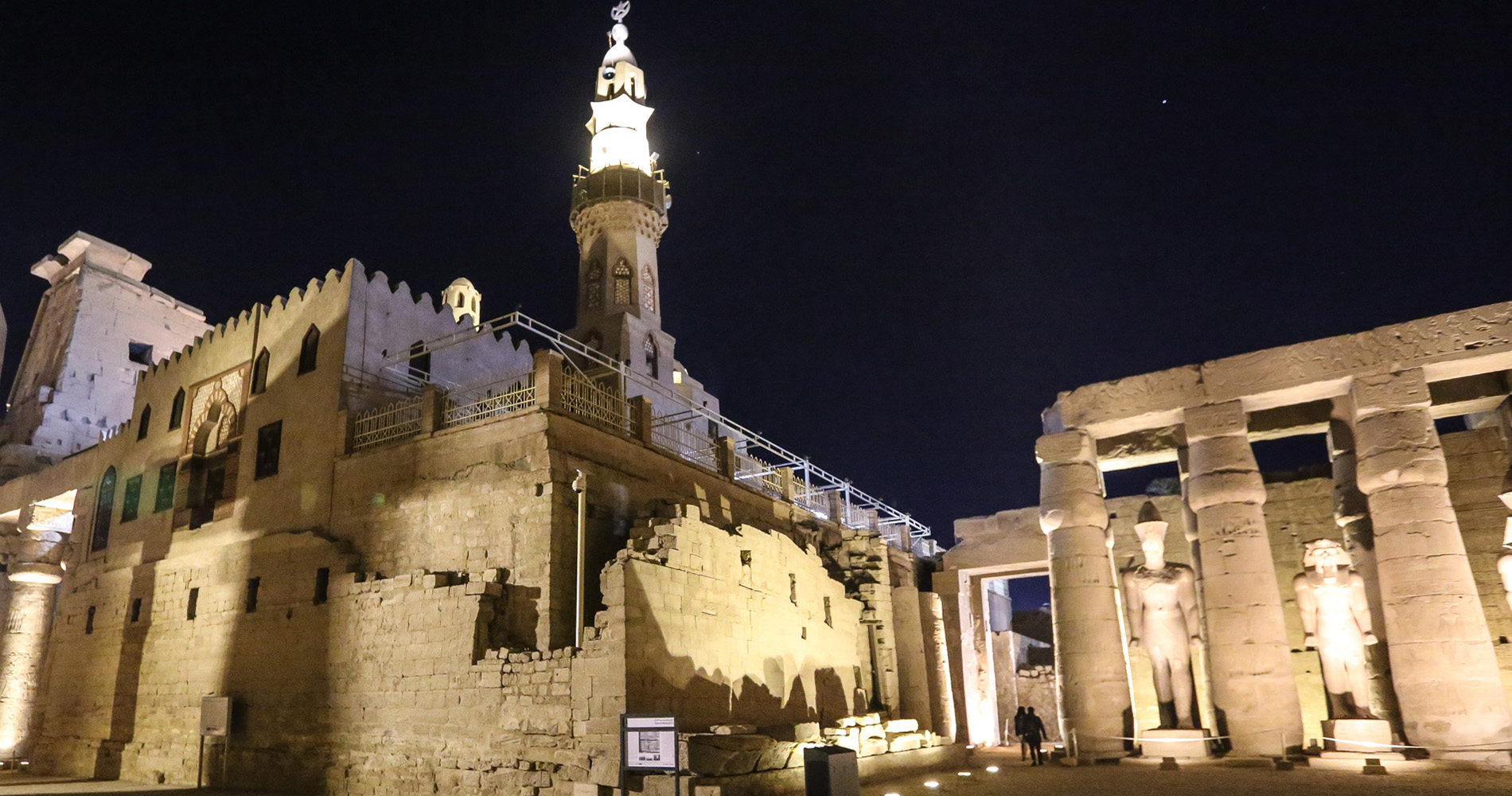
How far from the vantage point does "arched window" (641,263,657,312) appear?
31.3 m

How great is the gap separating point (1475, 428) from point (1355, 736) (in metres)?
7.79

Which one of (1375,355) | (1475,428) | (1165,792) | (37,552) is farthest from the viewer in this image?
(37,552)

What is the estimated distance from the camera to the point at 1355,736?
13.8 m

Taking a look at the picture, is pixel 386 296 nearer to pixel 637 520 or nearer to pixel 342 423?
pixel 342 423

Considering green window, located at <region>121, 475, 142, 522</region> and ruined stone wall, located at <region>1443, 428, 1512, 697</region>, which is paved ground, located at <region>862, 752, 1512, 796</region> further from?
green window, located at <region>121, 475, 142, 522</region>

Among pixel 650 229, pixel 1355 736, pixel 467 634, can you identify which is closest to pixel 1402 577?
pixel 1355 736

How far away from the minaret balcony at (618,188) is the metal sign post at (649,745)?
80.5 ft

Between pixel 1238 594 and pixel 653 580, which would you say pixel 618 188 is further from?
A: pixel 1238 594

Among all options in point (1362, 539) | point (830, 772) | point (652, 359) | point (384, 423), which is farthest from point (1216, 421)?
point (652, 359)

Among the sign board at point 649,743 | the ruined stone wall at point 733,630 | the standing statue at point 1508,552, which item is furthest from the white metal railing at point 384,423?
the standing statue at point 1508,552

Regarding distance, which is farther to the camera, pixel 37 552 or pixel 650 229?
pixel 650 229

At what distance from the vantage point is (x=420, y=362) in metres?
19.4

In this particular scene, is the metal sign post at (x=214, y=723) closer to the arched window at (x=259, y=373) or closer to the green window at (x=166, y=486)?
the green window at (x=166, y=486)

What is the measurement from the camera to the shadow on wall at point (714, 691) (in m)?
12.5
